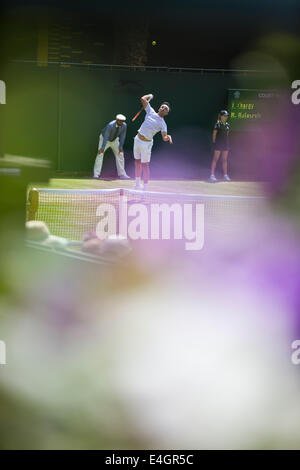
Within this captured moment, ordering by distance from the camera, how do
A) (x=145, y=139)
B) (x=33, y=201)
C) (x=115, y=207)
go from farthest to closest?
1. (x=145, y=139)
2. (x=115, y=207)
3. (x=33, y=201)

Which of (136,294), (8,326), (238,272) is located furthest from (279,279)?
(8,326)

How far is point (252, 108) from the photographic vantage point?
8.11 feet

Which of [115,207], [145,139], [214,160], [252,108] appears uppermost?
[252,108]

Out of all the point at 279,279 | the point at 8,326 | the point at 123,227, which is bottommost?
the point at 8,326

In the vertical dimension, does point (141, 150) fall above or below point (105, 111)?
below

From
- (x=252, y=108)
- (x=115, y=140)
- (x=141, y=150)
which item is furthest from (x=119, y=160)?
(x=252, y=108)

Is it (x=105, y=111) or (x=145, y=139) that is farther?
(x=105, y=111)

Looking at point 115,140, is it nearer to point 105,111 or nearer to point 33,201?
point 105,111

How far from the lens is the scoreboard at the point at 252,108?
2.21 meters

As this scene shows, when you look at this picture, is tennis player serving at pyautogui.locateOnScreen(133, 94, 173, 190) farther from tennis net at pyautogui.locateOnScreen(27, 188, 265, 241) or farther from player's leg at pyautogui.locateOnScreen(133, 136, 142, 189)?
tennis net at pyautogui.locateOnScreen(27, 188, 265, 241)

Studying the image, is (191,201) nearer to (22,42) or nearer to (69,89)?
(22,42)

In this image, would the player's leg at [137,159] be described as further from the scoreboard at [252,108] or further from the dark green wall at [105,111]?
the scoreboard at [252,108]

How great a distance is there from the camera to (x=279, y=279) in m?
1.45

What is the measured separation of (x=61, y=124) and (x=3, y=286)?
1.80 metres
